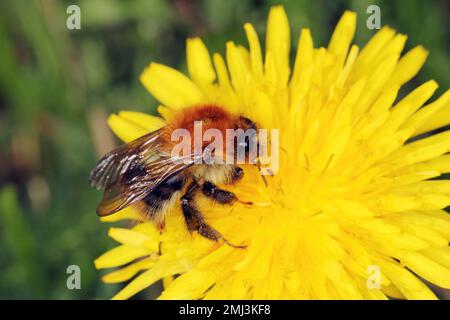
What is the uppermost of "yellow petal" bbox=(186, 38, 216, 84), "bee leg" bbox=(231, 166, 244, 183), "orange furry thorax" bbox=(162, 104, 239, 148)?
"yellow petal" bbox=(186, 38, 216, 84)

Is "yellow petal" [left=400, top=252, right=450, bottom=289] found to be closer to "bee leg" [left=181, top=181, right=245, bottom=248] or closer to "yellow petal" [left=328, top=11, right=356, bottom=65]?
"bee leg" [left=181, top=181, right=245, bottom=248]

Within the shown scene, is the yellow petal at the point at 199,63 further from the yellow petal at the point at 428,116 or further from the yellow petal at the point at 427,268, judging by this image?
the yellow petal at the point at 427,268

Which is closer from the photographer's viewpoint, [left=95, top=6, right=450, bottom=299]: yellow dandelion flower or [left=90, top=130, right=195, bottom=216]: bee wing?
[left=90, top=130, right=195, bottom=216]: bee wing

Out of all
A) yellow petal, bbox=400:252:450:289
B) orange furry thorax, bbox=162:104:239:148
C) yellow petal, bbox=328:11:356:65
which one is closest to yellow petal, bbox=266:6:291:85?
yellow petal, bbox=328:11:356:65

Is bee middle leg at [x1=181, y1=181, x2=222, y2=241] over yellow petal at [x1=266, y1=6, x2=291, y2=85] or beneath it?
beneath

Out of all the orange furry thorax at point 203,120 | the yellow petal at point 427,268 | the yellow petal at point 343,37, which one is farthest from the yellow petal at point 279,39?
the yellow petal at point 427,268
